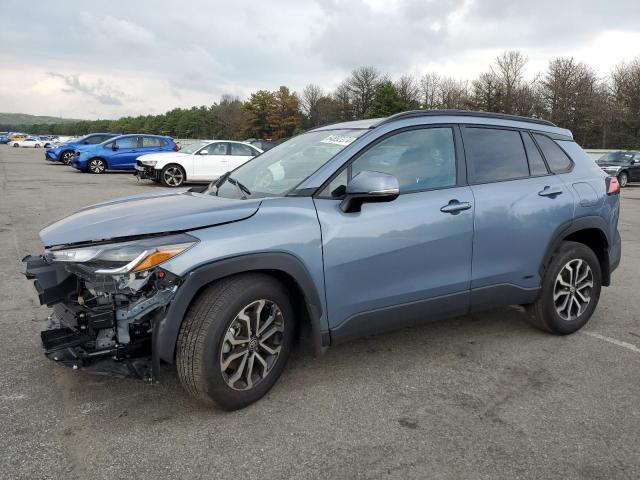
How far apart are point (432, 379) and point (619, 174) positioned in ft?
75.1

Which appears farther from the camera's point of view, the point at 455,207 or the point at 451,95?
the point at 451,95

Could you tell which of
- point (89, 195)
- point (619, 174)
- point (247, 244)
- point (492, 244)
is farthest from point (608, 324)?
point (619, 174)

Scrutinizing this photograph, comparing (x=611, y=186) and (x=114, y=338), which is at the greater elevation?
(x=611, y=186)

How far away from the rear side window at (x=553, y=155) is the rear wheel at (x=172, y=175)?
13.7 meters

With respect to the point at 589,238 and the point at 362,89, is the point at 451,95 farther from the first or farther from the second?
the point at 589,238

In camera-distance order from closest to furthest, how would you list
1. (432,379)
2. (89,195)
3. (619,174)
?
1. (432,379)
2. (89,195)
3. (619,174)

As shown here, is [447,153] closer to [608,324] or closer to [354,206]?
[354,206]

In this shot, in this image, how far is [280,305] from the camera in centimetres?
297

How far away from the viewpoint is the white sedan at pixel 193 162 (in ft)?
53.4

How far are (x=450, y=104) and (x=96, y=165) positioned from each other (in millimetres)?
54253

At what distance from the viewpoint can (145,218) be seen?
2.88m

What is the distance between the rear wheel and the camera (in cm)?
1627

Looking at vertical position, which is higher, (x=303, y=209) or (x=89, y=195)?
(x=303, y=209)

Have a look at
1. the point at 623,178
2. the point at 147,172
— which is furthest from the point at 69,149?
the point at 623,178
